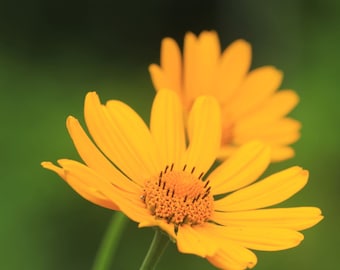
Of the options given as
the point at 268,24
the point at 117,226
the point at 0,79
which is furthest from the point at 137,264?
the point at 268,24

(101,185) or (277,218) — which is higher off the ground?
(277,218)

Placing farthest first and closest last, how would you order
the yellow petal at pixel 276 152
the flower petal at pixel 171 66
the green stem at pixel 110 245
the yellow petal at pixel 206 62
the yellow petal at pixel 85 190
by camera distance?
the yellow petal at pixel 206 62 → the flower petal at pixel 171 66 → the yellow petal at pixel 276 152 → the green stem at pixel 110 245 → the yellow petal at pixel 85 190

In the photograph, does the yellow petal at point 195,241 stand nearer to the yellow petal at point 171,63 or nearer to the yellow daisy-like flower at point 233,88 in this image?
the yellow daisy-like flower at point 233,88

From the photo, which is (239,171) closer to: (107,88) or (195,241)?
(195,241)

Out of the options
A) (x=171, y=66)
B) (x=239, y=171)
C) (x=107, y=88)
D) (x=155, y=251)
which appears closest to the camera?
(x=155, y=251)

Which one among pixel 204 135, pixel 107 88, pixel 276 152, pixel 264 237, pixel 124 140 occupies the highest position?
pixel 107 88

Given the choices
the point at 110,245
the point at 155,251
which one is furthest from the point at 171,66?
the point at 155,251

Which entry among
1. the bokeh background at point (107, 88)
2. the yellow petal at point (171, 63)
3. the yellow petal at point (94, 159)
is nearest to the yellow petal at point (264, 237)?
the yellow petal at point (94, 159)
